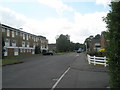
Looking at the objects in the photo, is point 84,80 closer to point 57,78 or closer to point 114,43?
point 57,78

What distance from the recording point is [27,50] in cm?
6094

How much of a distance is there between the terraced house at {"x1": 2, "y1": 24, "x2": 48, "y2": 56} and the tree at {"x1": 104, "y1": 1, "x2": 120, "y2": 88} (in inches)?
1581

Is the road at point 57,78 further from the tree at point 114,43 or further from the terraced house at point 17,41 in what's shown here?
the terraced house at point 17,41

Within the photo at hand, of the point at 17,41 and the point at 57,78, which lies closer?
the point at 57,78

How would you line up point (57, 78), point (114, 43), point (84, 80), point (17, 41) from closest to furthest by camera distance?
point (114, 43) < point (84, 80) < point (57, 78) < point (17, 41)

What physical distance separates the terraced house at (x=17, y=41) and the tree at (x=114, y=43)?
132ft

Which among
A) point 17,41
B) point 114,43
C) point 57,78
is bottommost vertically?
point 57,78

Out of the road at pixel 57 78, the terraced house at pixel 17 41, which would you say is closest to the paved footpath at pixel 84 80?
the road at pixel 57 78

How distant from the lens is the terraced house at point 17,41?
4494 cm

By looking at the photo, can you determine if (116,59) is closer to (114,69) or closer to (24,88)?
(114,69)

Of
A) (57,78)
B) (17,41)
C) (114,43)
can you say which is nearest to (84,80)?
(57,78)

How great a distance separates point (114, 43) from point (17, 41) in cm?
4960

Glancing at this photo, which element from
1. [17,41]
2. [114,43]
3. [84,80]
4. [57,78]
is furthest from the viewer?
[17,41]

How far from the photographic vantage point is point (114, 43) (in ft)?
17.9
